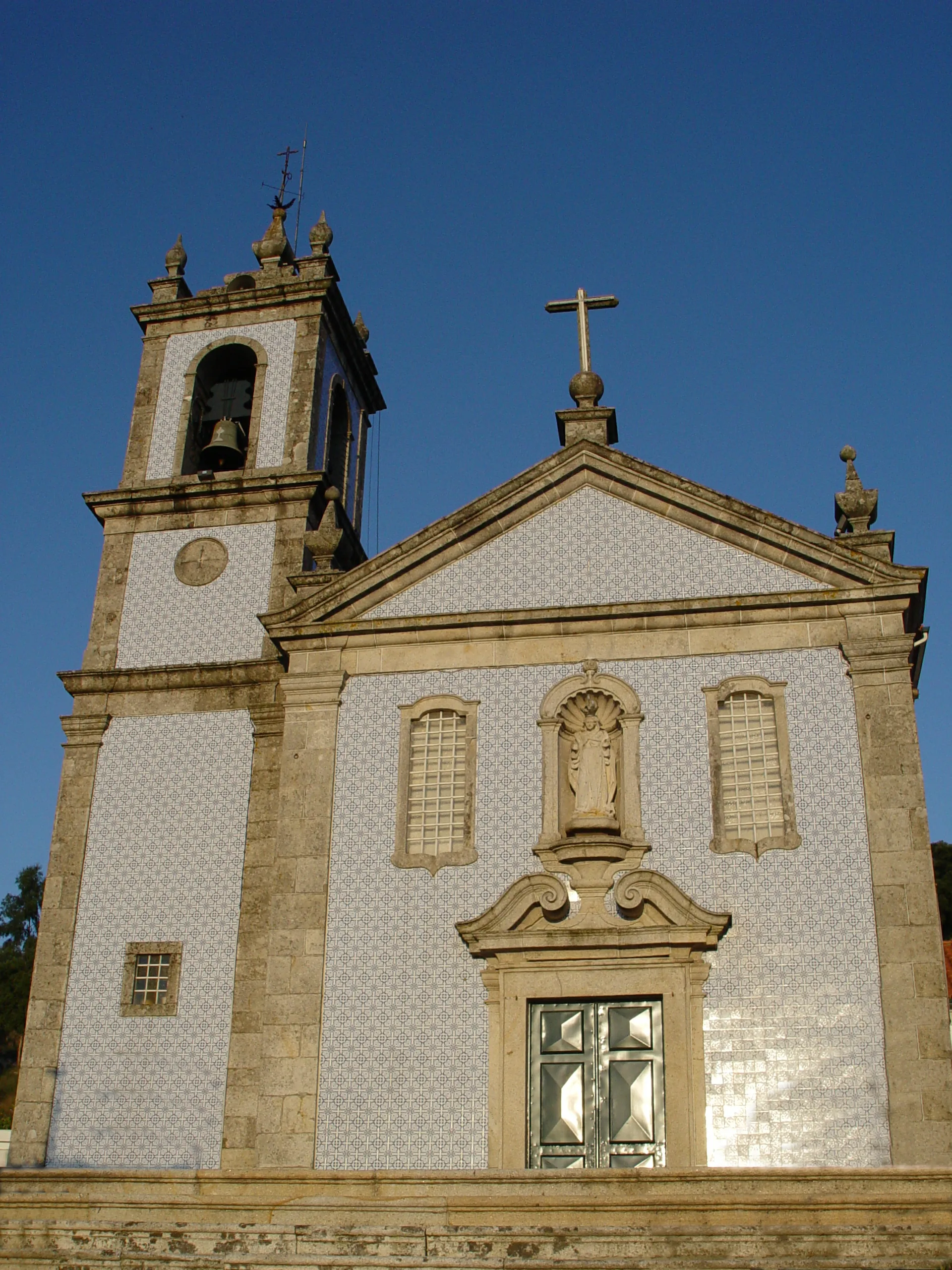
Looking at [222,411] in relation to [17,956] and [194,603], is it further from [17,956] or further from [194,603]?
[17,956]

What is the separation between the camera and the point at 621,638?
44.0ft

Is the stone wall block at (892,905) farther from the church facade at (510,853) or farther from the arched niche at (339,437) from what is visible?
the arched niche at (339,437)

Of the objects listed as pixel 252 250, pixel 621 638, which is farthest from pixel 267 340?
pixel 621 638

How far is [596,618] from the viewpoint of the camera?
531 inches

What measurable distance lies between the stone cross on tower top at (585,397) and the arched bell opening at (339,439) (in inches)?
144

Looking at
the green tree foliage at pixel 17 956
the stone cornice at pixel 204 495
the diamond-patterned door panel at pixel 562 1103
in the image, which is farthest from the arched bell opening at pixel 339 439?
the green tree foliage at pixel 17 956

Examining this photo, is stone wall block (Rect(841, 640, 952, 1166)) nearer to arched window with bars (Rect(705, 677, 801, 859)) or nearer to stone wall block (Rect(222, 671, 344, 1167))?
arched window with bars (Rect(705, 677, 801, 859))

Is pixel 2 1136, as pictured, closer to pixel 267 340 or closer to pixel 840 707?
pixel 267 340

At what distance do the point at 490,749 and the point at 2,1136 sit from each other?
10.2 meters

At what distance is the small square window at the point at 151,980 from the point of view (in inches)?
524

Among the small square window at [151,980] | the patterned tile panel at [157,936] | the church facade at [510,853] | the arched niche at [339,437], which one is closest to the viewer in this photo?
the church facade at [510,853]

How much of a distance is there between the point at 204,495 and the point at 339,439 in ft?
9.08

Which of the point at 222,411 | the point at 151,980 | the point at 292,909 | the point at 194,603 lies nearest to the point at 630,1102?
the point at 292,909

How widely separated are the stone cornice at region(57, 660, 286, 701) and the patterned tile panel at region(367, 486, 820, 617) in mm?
1440
